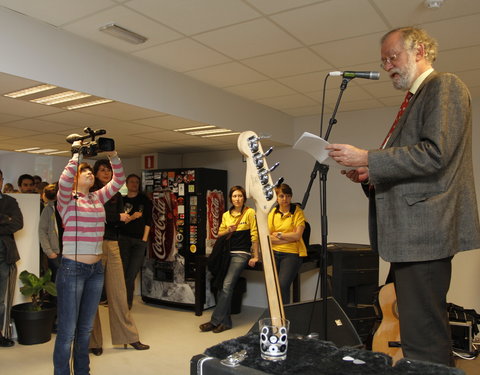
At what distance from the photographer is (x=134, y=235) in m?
4.91

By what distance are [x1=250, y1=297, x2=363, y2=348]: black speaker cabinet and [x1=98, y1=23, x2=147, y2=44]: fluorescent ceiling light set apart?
76.5 inches

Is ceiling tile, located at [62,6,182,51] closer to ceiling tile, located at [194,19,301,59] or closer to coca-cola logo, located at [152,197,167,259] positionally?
ceiling tile, located at [194,19,301,59]

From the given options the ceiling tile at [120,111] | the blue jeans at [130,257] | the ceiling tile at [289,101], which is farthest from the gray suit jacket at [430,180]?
the blue jeans at [130,257]

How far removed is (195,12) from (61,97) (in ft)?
4.13

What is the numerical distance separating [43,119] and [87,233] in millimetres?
1664

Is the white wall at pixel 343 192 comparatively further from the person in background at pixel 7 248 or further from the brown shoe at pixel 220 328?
the person in background at pixel 7 248

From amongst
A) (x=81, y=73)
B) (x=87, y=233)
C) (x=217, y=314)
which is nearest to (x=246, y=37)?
(x=81, y=73)

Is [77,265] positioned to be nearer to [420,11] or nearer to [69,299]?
[69,299]

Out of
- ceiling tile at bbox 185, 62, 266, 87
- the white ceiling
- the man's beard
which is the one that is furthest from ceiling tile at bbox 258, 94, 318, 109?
the man's beard

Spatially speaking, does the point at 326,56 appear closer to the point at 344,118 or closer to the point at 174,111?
the point at 174,111

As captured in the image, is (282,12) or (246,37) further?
(246,37)

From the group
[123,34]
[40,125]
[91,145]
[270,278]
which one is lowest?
[270,278]

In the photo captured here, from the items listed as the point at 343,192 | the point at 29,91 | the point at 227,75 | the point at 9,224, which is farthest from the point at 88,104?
the point at 343,192

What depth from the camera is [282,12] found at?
2.45 m
